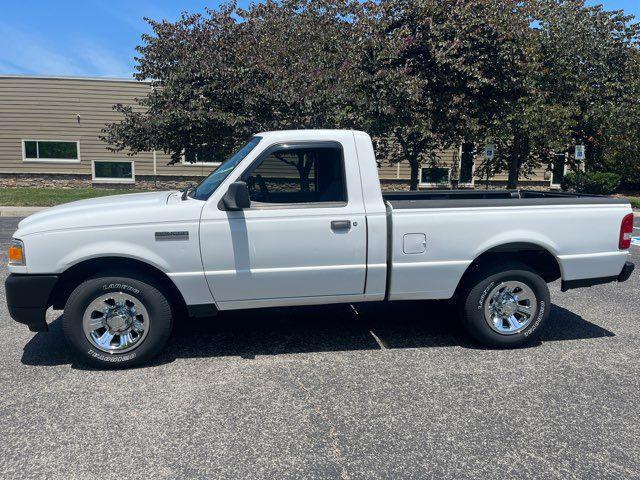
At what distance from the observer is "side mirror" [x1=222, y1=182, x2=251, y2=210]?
13.9 ft

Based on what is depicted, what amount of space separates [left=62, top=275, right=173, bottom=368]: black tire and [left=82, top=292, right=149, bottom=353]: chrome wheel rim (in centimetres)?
3

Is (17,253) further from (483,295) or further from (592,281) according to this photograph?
(592,281)

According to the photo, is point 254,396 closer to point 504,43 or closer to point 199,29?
point 504,43

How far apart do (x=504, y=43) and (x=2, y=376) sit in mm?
13032

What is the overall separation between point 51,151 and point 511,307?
23.5 meters

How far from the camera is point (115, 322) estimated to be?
4.37 metres

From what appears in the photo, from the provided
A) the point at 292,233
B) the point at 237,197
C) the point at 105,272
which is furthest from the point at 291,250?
the point at 105,272

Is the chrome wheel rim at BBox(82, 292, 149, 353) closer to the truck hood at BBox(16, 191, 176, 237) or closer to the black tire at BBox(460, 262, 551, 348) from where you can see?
the truck hood at BBox(16, 191, 176, 237)

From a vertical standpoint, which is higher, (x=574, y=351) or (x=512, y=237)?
(x=512, y=237)

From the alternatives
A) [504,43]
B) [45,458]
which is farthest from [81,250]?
[504,43]

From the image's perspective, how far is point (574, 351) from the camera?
492 cm

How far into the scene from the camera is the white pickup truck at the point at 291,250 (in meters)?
4.27

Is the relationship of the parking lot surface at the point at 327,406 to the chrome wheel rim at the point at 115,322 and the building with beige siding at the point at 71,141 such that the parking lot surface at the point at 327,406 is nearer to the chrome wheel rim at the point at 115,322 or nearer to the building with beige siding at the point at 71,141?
the chrome wheel rim at the point at 115,322

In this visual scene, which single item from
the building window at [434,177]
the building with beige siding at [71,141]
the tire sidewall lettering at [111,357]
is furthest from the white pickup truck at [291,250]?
the building window at [434,177]
